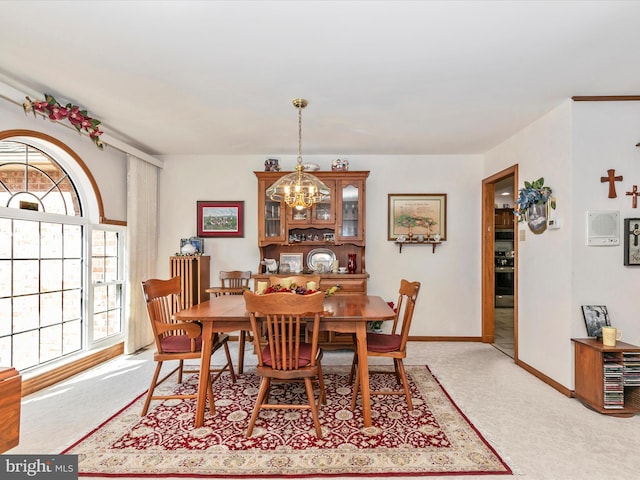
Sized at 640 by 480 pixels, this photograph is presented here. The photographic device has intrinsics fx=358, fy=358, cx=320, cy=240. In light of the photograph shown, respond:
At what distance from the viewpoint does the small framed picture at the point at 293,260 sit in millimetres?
4742

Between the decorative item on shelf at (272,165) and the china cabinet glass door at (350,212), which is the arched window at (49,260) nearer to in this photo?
the decorative item on shelf at (272,165)

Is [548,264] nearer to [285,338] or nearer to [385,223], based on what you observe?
[385,223]

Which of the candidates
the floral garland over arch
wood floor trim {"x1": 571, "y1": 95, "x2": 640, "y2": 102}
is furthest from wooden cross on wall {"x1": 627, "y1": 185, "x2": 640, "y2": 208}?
the floral garland over arch

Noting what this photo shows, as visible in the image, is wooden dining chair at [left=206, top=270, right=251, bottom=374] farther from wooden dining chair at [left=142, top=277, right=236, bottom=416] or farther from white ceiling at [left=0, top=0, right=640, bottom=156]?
white ceiling at [left=0, top=0, right=640, bottom=156]

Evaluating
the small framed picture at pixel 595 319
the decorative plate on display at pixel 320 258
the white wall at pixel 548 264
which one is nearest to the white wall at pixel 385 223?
the decorative plate on display at pixel 320 258

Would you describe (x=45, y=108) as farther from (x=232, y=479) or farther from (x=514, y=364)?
(x=514, y=364)

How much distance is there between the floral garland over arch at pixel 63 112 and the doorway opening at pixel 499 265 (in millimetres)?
4254

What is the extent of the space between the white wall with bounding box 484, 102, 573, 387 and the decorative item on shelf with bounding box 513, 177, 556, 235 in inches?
2.6

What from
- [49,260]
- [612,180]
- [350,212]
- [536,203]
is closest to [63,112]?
[49,260]

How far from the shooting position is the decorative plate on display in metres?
4.76

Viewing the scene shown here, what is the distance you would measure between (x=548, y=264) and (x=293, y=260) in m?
2.86

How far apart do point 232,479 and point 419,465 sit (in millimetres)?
1041

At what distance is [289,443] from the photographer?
7.38 ft

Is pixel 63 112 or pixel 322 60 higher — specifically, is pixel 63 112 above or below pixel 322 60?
below
